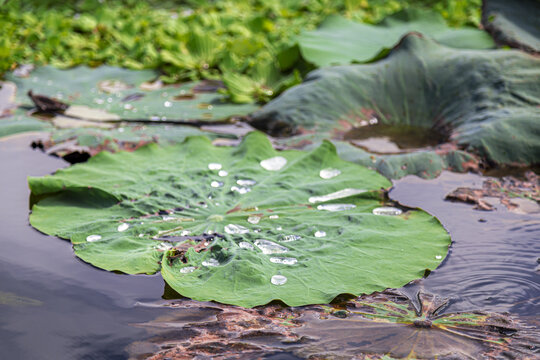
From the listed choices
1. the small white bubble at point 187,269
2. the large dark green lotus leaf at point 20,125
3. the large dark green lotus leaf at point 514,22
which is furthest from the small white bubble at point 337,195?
the large dark green lotus leaf at point 514,22

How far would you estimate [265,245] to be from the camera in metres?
1.41

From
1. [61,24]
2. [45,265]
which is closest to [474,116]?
[45,265]

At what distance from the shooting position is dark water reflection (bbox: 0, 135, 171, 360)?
3.54ft

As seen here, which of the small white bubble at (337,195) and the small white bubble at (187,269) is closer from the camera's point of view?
the small white bubble at (187,269)

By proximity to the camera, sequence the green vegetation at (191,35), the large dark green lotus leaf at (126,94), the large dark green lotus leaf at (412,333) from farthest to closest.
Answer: the green vegetation at (191,35), the large dark green lotus leaf at (126,94), the large dark green lotus leaf at (412,333)

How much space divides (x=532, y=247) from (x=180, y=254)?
938 mm

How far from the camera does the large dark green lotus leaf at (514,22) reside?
2.65 metres

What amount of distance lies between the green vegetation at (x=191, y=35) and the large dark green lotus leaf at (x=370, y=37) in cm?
16

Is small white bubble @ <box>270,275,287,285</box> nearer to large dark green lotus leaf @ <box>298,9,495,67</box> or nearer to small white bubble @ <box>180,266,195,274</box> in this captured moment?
small white bubble @ <box>180,266,195,274</box>

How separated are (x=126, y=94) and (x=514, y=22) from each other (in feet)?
6.79

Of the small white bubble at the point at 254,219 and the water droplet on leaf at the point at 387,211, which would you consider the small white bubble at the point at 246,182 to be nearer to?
the small white bubble at the point at 254,219

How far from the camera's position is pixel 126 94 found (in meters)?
2.85

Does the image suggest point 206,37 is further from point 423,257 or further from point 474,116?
point 423,257

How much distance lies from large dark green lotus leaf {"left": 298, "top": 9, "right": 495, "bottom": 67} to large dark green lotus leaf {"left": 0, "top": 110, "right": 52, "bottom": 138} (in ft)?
4.31
